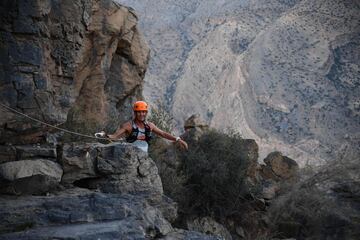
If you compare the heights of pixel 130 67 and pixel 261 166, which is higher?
pixel 130 67

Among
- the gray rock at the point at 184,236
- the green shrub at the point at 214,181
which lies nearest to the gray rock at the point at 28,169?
the gray rock at the point at 184,236

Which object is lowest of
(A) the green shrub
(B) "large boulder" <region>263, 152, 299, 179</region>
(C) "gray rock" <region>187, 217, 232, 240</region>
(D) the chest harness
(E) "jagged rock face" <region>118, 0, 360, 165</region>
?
(C) "gray rock" <region>187, 217, 232, 240</region>

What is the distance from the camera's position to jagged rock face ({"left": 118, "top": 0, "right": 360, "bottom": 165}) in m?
50.1

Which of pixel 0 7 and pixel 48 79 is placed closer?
pixel 0 7

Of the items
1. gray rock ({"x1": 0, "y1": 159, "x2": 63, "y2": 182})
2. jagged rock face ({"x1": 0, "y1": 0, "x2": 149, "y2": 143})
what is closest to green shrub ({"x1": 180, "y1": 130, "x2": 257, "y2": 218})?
jagged rock face ({"x1": 0, "y1": 0, "x2": 149, "y2": 143})

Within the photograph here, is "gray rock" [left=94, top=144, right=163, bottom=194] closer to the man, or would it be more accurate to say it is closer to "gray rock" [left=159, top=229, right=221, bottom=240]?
the man

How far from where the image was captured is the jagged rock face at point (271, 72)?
50.1m

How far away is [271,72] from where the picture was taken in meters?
59.3

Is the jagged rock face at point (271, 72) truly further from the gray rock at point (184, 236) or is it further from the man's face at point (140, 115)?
the gray rock at point (184, 236)

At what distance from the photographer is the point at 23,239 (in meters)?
5.94

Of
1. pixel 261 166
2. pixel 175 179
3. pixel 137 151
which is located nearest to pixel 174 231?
pixel 137 151

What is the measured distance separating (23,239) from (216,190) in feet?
32.4

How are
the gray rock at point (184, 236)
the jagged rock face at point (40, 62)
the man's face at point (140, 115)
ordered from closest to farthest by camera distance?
the gray rock at point (184, 236) → the jagged rock face at point (40, 62) → the man's face at point (140, 115)

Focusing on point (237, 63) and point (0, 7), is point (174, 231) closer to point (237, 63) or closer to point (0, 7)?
point (0, 7)
